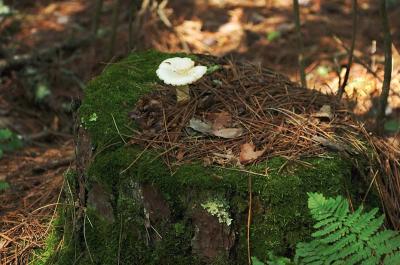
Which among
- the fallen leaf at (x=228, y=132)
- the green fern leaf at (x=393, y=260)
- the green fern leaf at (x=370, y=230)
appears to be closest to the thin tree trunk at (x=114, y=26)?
the fallen leaf at (x=228, y=132)

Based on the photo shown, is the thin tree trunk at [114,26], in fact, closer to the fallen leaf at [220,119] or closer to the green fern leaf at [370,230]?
the fallen leaf at [220,119]

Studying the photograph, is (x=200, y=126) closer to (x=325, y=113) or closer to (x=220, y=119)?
(x=220, y=119)

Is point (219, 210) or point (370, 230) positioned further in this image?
point (219, 210)

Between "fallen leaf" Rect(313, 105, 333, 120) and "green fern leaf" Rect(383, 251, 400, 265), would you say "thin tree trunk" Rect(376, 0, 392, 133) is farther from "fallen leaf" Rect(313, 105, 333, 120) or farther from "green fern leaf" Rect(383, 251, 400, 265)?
"green fern leaf" Rect(383, 251, 400, 265)

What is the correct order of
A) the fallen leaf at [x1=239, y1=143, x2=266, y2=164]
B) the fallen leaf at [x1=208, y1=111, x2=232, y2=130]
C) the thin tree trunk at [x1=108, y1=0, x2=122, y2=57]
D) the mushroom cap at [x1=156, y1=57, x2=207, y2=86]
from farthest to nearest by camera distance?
the thin tree trunk at [x1=108, y1=0, x2=122, y2=57] < the fallen leaf at [x1=208, y1=111, x2=232, y2=130] < the mushroom cap at [x1=156, y1=57, x2=207, y2=86] < the fallen leaf at [x1=239, y1=143, x2=266, y2=164]

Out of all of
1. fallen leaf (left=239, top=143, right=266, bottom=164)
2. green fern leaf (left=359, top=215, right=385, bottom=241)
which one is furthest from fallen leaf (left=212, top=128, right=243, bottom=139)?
green fern leaf (left=359, top=215, right=385, bottom=241)

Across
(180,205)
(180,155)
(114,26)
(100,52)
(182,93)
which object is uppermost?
(182,93)

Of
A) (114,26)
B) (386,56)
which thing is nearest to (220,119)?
(386,56)
